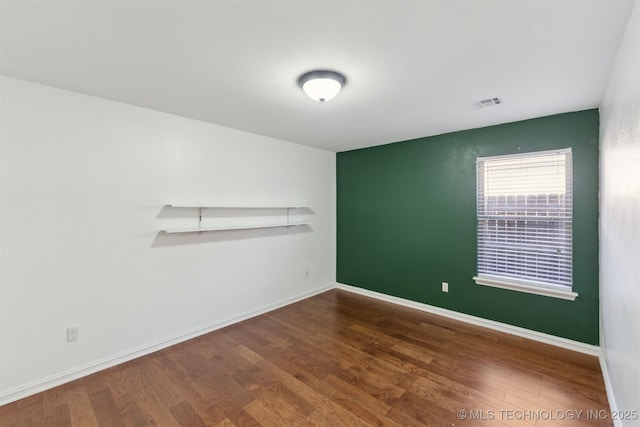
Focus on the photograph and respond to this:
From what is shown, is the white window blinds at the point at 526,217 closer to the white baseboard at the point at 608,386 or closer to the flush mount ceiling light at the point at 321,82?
the white baseboard at the point at 608,386

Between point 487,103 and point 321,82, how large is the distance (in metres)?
1.68

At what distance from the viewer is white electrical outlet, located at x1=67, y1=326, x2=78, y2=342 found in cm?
238

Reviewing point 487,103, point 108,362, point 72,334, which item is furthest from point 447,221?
point 72,334

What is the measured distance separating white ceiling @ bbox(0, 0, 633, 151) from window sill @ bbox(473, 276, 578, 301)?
1.85m

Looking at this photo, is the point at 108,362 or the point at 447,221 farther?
the point at 447,221

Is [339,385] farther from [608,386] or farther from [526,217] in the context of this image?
[526,217]

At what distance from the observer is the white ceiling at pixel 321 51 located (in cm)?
140

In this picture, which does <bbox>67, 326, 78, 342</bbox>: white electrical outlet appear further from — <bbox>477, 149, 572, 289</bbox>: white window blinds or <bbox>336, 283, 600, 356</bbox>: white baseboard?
<bbox>477, 149, 572, 289</bbox>: white window blinds

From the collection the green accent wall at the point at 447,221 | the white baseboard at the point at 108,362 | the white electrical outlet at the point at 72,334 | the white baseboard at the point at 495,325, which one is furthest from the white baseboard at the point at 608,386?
the white electrical outlet at the point at 72,334

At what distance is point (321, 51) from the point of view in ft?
5.78

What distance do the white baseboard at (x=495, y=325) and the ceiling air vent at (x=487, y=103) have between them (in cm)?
247

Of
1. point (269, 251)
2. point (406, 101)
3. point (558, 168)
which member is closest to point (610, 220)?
point (558, 168)

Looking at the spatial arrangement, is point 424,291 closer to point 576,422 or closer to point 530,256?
point 530,256

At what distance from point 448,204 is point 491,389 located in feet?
7.04
